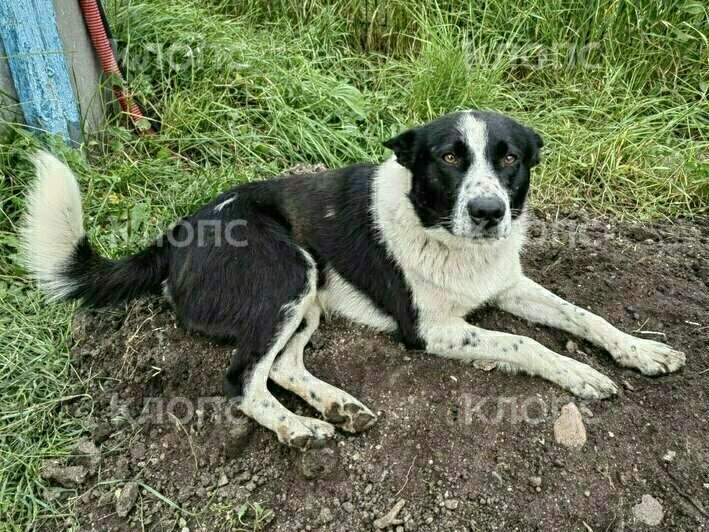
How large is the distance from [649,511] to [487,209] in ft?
Answer: 3.85

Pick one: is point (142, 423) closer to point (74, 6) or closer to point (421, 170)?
point (421, 170)

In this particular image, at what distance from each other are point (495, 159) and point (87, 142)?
2.41 m

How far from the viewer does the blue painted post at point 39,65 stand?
3.25 m

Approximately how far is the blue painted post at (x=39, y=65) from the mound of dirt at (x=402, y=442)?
1.24 metres

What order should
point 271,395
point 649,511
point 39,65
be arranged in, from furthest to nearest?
point 39,65, point 271,395, point 649,511

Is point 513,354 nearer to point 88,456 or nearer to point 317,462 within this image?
point 317,462

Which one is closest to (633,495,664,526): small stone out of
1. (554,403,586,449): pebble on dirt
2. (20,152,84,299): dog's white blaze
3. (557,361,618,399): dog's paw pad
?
(554,403,586,449): pebble on dirt

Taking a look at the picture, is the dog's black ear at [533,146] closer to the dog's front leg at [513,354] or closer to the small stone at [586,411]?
the dog's front leg at [513,354]

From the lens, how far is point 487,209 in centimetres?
234

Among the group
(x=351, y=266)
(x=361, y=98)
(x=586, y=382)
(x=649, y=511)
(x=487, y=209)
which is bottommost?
(x=649, y=511)

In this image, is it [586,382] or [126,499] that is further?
[586,382]

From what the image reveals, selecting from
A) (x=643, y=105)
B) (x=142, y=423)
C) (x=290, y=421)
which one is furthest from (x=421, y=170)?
(x=643, y=105)

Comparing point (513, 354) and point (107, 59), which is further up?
point (107, 59)

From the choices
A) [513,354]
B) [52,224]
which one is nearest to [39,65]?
[52,224]
